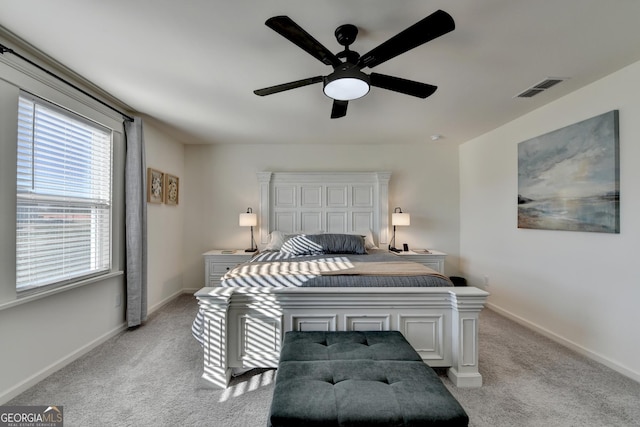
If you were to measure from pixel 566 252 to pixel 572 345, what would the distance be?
87cm

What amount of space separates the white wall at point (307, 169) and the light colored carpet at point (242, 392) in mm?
2031

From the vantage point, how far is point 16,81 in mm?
1876

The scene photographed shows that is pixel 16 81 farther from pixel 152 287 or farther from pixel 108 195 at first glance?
pixel 152 287

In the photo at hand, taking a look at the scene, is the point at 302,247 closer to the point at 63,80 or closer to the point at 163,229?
the point at 163,229

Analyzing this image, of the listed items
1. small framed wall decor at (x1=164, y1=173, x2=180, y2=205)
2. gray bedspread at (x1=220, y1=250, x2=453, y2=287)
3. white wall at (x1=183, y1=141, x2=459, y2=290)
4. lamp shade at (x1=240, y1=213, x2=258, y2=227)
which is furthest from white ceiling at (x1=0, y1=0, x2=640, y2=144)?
gray bedspread at (x1=220, y1=250, x2=453, y2=287)

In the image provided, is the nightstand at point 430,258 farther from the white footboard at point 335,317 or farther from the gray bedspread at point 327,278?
the white footboard at point 335,317

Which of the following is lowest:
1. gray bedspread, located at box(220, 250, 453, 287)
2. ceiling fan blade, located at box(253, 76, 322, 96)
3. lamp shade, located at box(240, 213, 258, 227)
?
gray bedspread, located at box(220, 250, 453, 287)

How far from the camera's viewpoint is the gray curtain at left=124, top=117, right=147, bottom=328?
296cm

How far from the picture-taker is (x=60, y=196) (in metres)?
2.25

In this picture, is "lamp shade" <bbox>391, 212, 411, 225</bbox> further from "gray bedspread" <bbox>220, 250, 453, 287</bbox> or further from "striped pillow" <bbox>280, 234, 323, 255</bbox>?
"gray bedspread" <bbox>220, 250, 453, 287</bbox>

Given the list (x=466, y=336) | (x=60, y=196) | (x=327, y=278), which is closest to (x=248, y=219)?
(x=60, y=196)

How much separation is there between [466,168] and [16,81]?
5099mm

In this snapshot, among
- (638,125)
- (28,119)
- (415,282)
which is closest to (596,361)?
(415,282)

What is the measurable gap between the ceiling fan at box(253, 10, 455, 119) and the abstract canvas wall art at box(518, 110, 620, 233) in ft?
5.64
